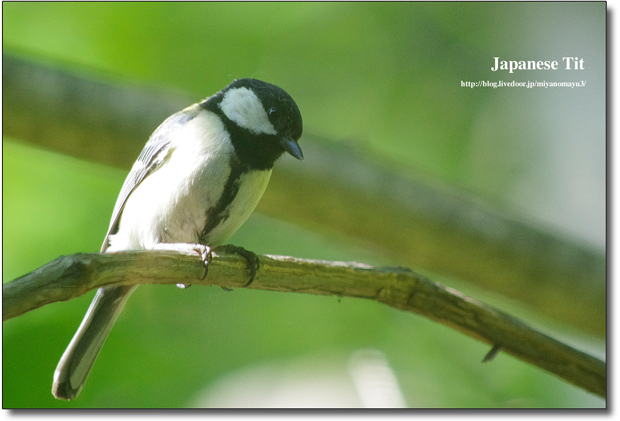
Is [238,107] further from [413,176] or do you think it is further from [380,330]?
[380,330]

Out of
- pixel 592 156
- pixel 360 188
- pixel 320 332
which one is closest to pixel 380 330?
pixel 320 332

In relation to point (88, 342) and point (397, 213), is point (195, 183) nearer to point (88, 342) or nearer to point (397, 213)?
point (88, 342)

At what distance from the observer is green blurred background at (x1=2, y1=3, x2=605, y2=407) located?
162 centimetres

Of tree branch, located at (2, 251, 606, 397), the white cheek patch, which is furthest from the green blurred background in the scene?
tree branch, located at (2, 251, 606, 397)

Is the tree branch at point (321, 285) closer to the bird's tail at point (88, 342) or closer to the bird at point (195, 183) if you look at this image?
the bird at point (195, 183)

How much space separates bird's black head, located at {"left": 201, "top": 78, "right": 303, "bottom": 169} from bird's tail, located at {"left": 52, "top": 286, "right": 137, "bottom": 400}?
564mm

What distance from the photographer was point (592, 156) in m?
1.75

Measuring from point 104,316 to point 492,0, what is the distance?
5.52ft

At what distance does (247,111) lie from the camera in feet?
4.92

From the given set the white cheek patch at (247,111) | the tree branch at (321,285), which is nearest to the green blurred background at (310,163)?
the white cheek patch at (247,111)

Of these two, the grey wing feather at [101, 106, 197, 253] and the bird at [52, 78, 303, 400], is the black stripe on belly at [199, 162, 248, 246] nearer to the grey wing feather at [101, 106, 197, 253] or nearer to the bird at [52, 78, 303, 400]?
the bird at [52, 78, 303, 400]

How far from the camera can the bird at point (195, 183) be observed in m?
1.36

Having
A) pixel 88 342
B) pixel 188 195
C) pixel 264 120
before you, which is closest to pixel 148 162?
pixel 188 195
